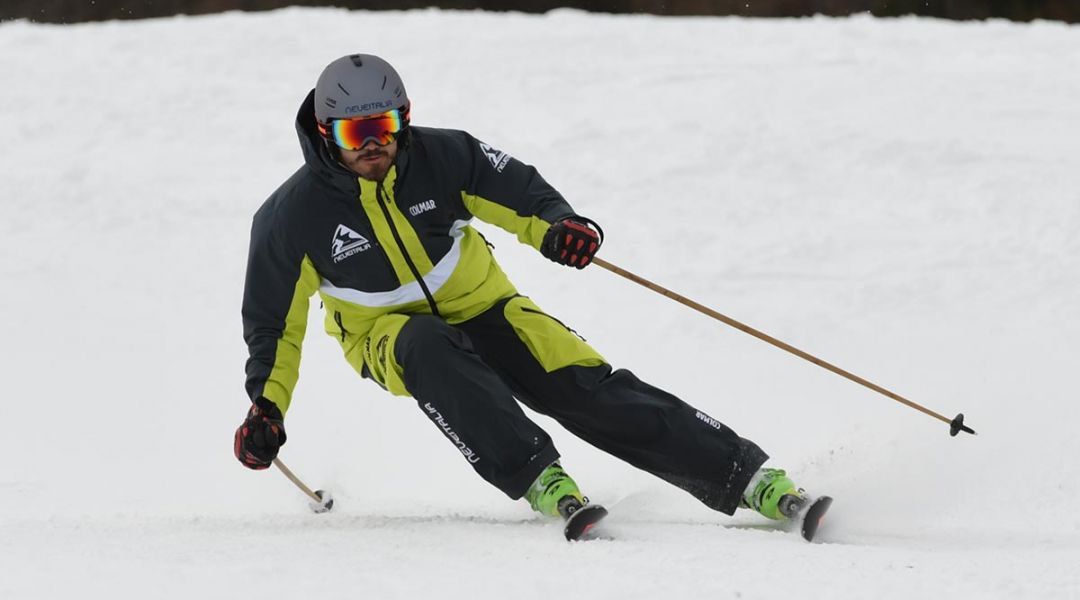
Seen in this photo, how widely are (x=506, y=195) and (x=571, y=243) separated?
35 cm

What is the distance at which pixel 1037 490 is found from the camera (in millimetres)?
4328

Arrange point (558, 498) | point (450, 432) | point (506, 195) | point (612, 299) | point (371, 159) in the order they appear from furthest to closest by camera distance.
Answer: point (612, 299), point (506, 195), point (371, 159), point (450, 432), point (558, 498)

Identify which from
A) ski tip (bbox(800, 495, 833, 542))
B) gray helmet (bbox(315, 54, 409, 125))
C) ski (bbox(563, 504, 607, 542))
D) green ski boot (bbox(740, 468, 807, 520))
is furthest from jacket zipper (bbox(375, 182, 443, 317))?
ski tip (bbox(800, 495, 833, 542))

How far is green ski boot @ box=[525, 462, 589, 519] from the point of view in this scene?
141 inches

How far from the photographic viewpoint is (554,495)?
3631 millimetres

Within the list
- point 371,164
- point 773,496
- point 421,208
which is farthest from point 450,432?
point 773,496

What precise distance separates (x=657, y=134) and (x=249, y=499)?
14.2 ft

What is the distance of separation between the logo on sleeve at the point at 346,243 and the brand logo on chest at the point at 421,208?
163 millimetres

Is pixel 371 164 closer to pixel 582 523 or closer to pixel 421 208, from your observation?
pixel 421 208

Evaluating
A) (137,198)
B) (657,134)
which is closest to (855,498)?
(657,134)

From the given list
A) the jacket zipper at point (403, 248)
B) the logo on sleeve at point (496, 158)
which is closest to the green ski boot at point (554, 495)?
the jacket zipper at point (403, 248)

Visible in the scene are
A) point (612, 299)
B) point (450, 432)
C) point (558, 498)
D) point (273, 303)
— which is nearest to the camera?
point (558, 498)

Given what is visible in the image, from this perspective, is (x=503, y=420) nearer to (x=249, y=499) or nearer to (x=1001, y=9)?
(x=249, y=499)

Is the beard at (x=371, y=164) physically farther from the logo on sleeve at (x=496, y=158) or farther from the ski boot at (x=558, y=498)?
the ski boot at (x=558, y=498)
